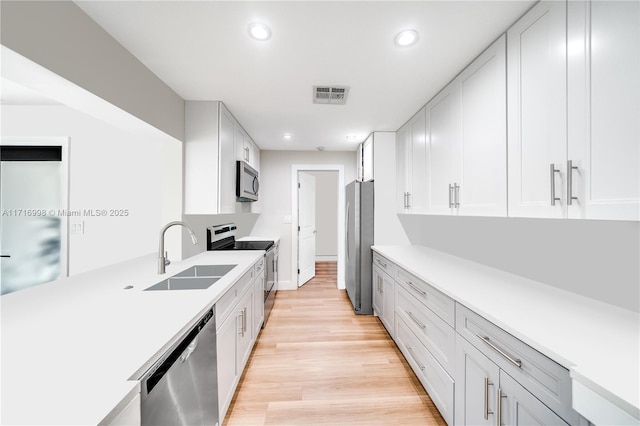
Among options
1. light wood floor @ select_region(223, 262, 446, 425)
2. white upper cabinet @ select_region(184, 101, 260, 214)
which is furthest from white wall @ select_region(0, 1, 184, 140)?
light wood floor @ select_region(223, 262, 446, 425)

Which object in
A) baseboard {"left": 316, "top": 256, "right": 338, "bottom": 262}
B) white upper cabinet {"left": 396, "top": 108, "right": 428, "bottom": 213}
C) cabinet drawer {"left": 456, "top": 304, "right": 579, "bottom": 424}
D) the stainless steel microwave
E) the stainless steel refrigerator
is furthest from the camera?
baseboard {"left": 316, "top": 256, "right": 338, "bottom": 262}

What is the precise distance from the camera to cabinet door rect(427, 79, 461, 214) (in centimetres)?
193

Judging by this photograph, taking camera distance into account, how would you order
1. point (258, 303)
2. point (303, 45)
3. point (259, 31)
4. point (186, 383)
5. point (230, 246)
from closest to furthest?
point (186, 383) → point (259, 31) → point (303, 45) → point (258, 303) → point (230, 246)

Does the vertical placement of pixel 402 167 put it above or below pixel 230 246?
above

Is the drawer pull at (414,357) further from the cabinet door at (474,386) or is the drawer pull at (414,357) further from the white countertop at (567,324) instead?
the white countertop at (567,324)

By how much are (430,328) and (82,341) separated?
1805 millimetres

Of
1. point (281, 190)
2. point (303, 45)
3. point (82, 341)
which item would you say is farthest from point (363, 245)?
point (82, 341)

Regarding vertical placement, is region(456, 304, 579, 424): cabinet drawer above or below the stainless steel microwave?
below

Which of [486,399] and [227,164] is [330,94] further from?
[486,399]

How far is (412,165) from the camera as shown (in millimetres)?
A: 2775

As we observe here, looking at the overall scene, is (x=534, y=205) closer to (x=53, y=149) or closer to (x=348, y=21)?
(x=348, y=21)

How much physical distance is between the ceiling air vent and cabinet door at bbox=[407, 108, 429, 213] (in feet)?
2.71

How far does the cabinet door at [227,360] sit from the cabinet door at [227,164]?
111cm

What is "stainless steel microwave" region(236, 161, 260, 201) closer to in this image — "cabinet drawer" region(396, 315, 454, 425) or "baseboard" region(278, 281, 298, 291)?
"baseboard" region(278, 281, 298, 291)
